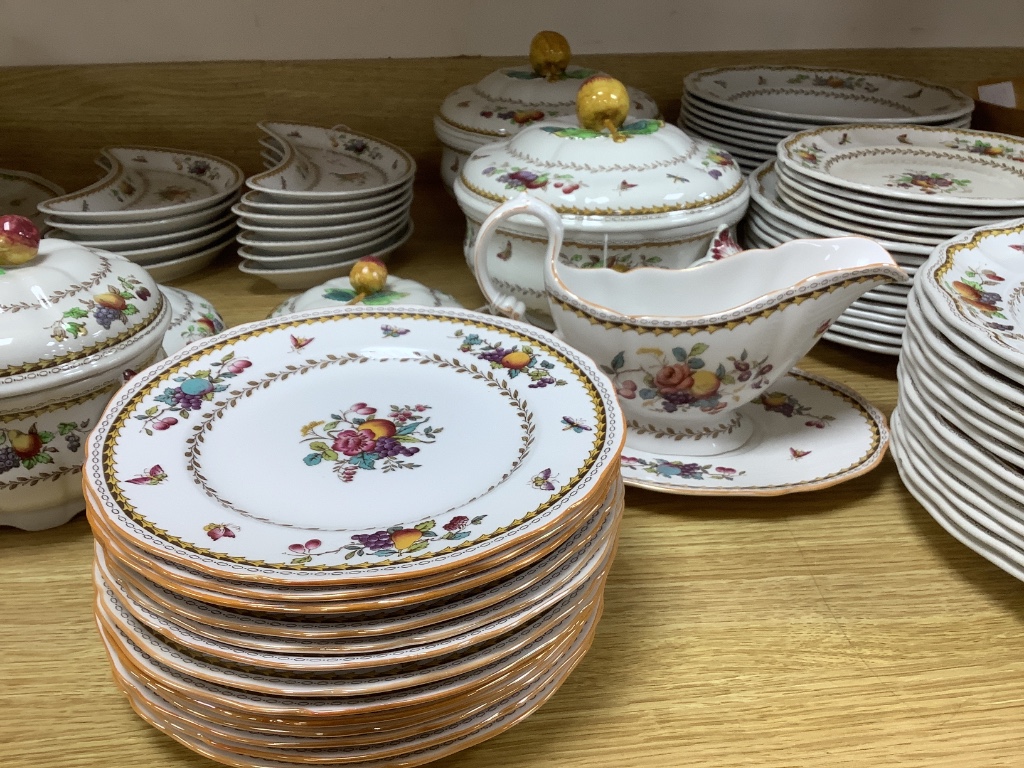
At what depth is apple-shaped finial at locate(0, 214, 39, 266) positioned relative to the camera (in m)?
0.65

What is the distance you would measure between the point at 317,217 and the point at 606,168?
322mm

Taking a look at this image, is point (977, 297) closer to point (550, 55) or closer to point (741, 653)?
point (741, 653)

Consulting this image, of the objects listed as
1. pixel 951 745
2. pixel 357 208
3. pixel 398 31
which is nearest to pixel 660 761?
pixel 951 745

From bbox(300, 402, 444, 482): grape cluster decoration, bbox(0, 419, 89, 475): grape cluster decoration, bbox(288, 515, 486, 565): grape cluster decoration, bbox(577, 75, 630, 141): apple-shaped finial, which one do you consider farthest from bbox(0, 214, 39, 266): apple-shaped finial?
bbox(577, 75, 630, 141): apple-shaped finial

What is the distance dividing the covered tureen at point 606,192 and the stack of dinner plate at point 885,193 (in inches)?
2.4

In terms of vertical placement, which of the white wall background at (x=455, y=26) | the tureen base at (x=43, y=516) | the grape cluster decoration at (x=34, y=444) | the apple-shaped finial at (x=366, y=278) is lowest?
the tureen base at (x=43, y=516)

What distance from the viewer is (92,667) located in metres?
0.57

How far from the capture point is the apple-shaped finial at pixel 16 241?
2.12 ft

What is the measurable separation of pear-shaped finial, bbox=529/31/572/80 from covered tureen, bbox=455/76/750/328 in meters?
0.21

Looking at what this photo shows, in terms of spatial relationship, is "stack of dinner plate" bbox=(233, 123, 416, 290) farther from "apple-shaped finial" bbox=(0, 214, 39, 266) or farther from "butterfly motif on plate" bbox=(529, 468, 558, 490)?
"butterfly motif on plate" bbox=(529, 468, 558, 490)

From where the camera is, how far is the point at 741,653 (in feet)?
1.91

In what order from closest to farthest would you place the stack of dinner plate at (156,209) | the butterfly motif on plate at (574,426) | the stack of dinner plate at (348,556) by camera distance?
the stack of dinner plate at (348,556) → the butterfly motif on plate at (574,426) → the stack of dinner plate at (156,209)

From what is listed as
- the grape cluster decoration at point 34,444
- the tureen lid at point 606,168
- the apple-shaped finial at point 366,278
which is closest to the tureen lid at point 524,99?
the tureen lid at point 606,168

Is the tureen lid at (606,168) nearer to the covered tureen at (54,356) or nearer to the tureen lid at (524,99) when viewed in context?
the tureen lid at (524,99)
